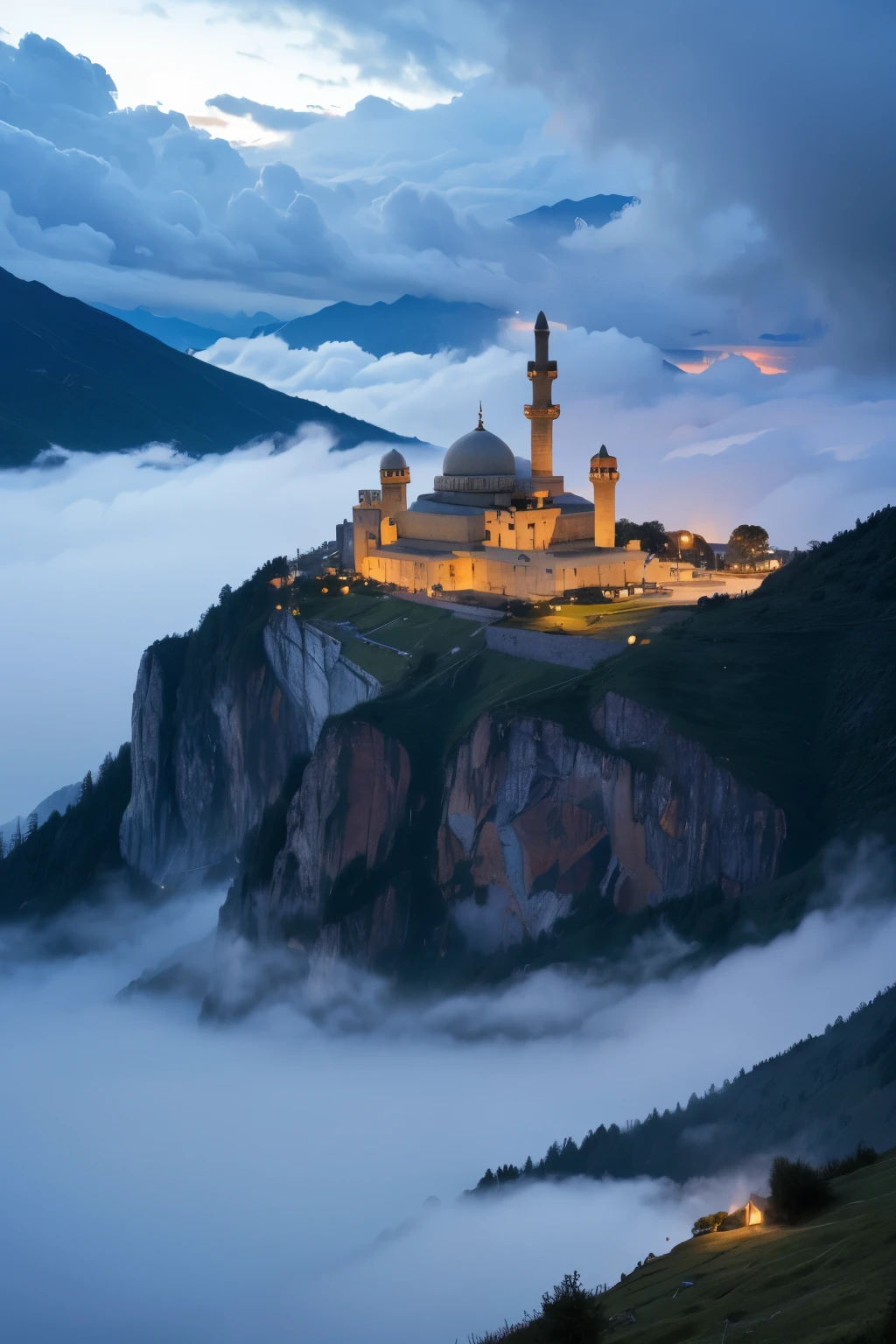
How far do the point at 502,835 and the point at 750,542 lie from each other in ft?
97.8

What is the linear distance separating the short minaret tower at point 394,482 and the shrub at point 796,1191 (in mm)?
61790

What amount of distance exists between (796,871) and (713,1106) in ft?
35.4

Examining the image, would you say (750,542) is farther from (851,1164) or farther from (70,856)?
(70,856)

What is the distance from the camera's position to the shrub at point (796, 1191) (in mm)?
→ 28797

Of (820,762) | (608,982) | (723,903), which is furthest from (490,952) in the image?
(820,762)

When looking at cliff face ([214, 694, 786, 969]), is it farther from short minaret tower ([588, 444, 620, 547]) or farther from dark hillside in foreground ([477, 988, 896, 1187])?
short minaret tower ([588, 444, 620, 547])

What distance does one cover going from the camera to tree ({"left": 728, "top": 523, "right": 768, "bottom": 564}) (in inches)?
3167

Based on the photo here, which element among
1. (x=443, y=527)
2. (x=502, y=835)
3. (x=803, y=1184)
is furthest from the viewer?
(x=443, y=527)

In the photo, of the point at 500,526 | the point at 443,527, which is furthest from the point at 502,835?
the point at 443,527

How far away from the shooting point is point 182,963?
279ft

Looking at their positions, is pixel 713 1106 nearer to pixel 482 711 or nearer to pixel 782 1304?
pixel 782 1304

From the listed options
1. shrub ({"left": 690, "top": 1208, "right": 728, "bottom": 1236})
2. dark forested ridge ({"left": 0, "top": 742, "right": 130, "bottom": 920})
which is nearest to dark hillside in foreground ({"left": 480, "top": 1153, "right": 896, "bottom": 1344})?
shrub ({"left": 690, "top": 1208, "right": 728, "bottom": 1236})

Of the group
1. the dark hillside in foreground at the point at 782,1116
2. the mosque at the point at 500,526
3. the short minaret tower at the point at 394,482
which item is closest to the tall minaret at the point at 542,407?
the mosque at the point at 500,526

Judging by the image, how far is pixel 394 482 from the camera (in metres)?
87.1
